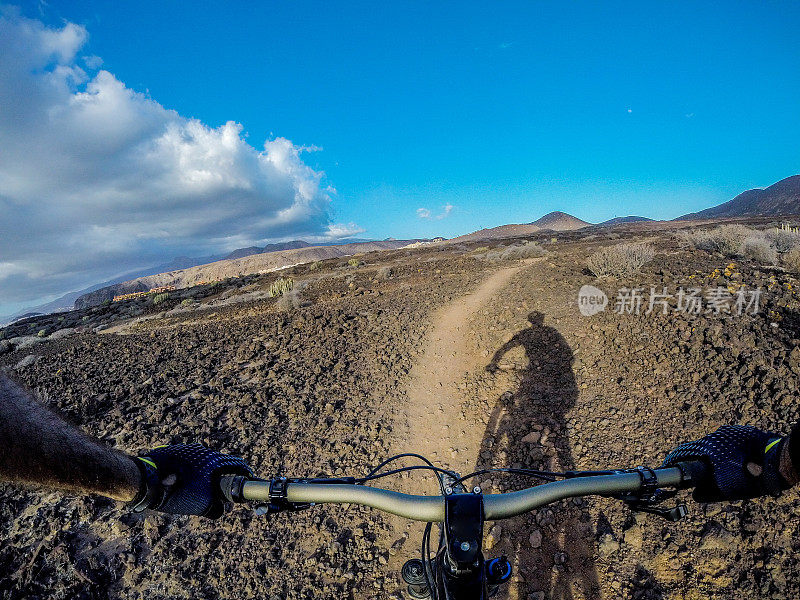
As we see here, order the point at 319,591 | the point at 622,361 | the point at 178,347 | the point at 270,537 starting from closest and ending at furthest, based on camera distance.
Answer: the point at 319,591
the point at 270,537
the point at 622,361
the point at 178,347

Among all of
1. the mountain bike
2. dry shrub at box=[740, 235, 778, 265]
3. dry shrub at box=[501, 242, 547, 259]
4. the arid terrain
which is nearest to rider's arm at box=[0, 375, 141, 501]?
the arid terrain

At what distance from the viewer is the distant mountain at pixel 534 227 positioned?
70.2 meters

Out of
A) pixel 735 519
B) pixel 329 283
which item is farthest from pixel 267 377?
pixel 329 283

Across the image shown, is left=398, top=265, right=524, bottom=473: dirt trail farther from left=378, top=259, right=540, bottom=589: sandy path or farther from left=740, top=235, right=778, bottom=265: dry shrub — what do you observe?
Result: left=740, top=235, right=778, bottom=265: dry shrub

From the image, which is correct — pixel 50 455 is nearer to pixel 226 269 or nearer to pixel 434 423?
pixel 434 423

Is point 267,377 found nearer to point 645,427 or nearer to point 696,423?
point 645,427

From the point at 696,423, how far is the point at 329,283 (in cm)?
1420

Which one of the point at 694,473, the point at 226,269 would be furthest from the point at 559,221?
the point at 694,473

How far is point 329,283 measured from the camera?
16.3 metres

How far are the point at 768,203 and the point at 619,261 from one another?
8877cm

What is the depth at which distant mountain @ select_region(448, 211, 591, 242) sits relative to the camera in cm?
7019

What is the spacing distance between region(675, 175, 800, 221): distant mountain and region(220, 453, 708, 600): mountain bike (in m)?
74.4

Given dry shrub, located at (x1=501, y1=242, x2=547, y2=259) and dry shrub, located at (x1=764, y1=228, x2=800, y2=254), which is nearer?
dry shrub, located at (x1=764, y1=228, x2=800, y2=254)

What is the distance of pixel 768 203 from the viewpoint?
65.8 meters
